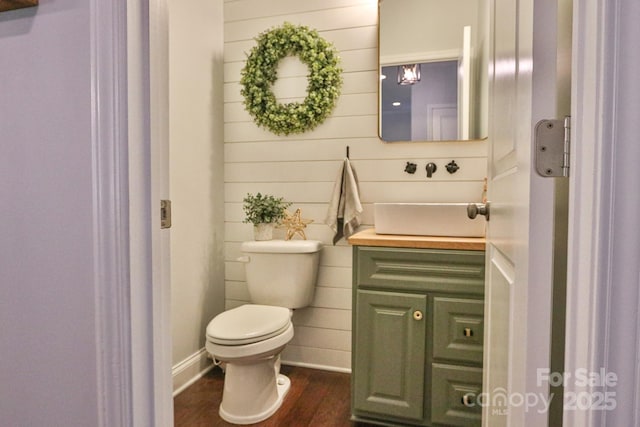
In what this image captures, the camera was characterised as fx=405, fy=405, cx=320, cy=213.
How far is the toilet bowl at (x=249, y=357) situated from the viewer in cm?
182

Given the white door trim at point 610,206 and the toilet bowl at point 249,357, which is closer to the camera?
the white door trim at point 610,206

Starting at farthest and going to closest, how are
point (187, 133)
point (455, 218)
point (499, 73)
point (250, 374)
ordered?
point (187, 133)
point (250, 374)
point (455, 218)
point (499, 73)

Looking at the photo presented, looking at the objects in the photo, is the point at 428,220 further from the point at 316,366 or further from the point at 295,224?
the point at 316,366

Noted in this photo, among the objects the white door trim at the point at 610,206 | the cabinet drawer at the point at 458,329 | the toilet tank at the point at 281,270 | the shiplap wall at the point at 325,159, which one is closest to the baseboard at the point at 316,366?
the shiplap wall at the point at 325,159

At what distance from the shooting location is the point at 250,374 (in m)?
1.95

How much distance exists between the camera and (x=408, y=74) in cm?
224

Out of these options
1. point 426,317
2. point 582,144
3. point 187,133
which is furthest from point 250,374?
point 582,144

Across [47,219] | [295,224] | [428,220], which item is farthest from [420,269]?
[47,219]

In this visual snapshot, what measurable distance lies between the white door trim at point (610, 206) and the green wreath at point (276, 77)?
194 cm

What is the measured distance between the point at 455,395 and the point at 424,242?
646mm

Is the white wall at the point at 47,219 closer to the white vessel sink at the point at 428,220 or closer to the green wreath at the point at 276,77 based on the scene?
the white vessel sink at the point at 428,220

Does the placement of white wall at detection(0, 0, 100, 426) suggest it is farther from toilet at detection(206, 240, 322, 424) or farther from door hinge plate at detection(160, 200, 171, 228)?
toilet at detection(206, 240, 322, 424)

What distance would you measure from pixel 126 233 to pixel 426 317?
1.35 meters

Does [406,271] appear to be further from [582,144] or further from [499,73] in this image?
[582,144]
